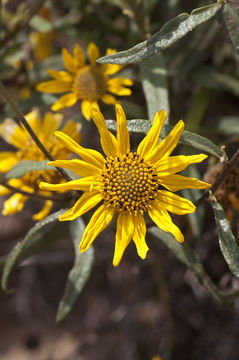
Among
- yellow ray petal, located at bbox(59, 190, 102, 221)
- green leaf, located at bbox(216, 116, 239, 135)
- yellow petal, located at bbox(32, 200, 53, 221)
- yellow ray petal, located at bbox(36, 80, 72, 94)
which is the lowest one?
green leaf, located at bbox(216, 116, 239, 135)

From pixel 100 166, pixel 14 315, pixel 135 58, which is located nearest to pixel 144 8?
pixel 135 58

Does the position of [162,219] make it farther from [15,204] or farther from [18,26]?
[18,26]

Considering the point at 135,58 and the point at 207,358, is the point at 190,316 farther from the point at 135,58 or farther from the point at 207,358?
the point at 135,58

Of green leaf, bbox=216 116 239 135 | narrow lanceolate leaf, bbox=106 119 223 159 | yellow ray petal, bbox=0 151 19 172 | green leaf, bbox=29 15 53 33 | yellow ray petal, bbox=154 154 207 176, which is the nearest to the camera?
yellow ray petal, bbox=154 154 207 176

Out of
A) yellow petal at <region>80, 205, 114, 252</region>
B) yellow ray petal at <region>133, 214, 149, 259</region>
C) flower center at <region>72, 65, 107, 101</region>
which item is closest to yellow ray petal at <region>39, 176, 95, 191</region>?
yellow petal at <region>80, 205, 114, 252</region>

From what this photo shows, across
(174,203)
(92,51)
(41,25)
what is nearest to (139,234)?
(174,203)

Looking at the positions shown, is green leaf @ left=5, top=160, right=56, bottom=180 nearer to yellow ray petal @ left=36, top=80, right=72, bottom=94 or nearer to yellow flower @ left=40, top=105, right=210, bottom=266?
yellow flower @ left=40, top=105, right=210, bottom=266

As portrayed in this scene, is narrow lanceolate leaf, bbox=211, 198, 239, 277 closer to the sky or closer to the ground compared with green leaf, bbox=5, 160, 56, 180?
closer to the ground

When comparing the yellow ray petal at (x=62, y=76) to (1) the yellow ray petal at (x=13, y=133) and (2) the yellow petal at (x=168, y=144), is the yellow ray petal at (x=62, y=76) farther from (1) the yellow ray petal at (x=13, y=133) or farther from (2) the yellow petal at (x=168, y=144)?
(2) the yellow petal at (x=168, y=144)
